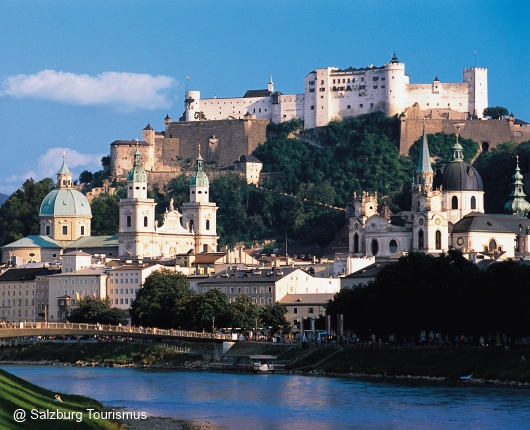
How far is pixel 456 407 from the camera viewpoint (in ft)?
212

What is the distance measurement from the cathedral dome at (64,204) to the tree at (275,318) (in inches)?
2048

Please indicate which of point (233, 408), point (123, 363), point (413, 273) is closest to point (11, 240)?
point (123, 363)

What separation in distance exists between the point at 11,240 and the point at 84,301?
46479mm

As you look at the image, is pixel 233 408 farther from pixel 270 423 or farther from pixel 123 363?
pixel 123 363

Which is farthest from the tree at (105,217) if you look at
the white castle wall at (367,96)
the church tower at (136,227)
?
the white castle wall at (367,96)

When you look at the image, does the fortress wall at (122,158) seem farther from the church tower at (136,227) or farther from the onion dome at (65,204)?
the church tower at (136,227)

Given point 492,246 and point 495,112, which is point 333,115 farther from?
point 492,246

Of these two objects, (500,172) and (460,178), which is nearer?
(460,178)

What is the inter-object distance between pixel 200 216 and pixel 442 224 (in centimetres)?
2822

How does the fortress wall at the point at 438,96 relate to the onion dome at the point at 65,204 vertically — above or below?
above

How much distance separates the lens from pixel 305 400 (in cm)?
6856

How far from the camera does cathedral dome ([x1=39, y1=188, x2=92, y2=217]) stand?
501 ft

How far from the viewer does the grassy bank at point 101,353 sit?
95438 millimetres

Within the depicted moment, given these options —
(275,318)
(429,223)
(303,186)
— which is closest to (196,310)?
(275,318)
